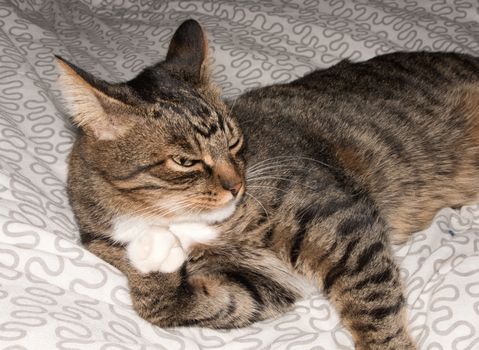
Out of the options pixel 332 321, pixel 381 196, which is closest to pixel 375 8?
pixel 381 196

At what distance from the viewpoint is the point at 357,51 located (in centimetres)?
309

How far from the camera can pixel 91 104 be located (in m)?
1.73

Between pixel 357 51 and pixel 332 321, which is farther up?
pixel 357 51

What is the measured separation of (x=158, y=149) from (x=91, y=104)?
0.23 m

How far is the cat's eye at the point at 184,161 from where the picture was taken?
70.7 inches

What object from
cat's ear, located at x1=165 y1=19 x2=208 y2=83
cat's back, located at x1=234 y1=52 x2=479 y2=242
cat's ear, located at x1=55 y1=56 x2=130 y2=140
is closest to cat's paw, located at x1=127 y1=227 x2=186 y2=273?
cat's ear, located at x1=55 y1=56 x2=130 y2=140

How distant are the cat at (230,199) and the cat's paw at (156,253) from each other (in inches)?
0.7

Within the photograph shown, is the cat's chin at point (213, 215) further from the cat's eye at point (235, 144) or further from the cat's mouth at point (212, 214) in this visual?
the cat's eye at point (235, 144)

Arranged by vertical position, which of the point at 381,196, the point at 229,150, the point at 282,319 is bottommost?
the point at 282,319

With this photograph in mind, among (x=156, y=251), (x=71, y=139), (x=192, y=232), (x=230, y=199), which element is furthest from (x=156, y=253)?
(x=71, y=139)

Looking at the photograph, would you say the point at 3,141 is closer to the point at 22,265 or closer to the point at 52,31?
the point at 22,265

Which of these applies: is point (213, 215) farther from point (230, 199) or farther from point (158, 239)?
point (158, 239)

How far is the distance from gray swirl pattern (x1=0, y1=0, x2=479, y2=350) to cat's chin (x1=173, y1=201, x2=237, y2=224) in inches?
11.5

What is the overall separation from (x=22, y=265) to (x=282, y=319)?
806 mm
